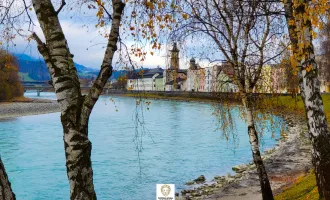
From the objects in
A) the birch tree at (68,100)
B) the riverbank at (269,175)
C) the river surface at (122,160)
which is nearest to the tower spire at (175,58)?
the riverbank at (269,175)

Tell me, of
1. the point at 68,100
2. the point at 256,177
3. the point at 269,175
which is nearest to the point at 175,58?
the point at 68,100

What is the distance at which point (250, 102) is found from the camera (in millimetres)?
11711

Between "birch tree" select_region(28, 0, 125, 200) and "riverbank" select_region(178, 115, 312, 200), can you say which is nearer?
"birch tree" select_region(28, 0, 125, 200)

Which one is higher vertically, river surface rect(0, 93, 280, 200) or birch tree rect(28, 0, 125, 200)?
birch tree rect(28, 0, 125, 200)

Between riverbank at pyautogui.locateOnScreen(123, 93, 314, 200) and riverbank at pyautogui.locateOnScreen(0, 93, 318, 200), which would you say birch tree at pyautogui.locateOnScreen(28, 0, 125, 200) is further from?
riverbank at pyautogui.locateOnScreen(0, 93, 318, 200)

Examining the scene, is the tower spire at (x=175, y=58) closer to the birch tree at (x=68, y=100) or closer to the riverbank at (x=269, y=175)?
the riverbank at (x=269, y=175)

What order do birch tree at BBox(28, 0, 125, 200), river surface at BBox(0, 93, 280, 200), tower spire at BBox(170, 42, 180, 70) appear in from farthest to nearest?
river surface at BBox(0, 93, 280, 200)
tower spire at BBox(170, 42, 180, 70)
birch tree at BBox(28, 0, 125, 200)

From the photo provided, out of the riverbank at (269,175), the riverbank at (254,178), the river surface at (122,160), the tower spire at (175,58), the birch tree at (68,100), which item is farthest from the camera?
the river surface at (122,160)

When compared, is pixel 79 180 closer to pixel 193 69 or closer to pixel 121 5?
pixel 121 5

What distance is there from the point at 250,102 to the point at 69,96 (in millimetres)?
7868

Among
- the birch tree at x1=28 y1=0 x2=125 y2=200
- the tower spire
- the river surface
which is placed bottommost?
the river surface

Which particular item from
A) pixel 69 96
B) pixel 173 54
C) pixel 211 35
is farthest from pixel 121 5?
pixel 211 35

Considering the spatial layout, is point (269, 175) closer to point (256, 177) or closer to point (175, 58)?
point (256, 177)

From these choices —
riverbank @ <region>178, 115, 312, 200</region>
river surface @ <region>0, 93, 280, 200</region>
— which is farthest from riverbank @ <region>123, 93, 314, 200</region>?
river surface @ <region>0, 93, 280, 200</region>
